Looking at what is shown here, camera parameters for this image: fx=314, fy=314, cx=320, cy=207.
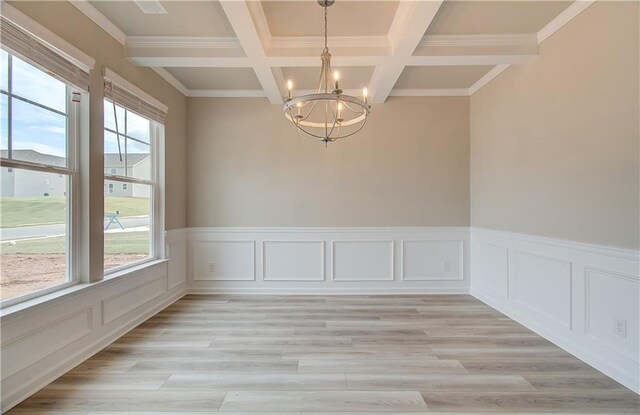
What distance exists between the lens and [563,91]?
103 inches

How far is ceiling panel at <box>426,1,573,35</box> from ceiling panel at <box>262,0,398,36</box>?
0.44 m

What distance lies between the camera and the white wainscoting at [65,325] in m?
1.88

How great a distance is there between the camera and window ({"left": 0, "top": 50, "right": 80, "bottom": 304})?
1.93m

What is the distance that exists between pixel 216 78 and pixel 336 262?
2.75 metres

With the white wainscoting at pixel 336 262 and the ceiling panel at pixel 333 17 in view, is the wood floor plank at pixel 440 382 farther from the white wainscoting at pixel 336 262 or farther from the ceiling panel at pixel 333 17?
the ceiling panel at pixel 333 17

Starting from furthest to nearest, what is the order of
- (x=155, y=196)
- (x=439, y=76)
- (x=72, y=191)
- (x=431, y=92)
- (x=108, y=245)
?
(x=431, y=92) < (x=439, y=76) < (x=155, y=196) < (x=108, y=245) < (x=72, y=191)

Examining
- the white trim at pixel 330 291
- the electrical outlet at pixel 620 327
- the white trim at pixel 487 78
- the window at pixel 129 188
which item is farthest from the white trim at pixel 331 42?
the white trim at pixel 330 291

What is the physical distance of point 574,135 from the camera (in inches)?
99.2

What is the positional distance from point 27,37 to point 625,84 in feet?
12.7

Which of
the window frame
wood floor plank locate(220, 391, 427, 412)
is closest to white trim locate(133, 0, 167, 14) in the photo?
the window frame

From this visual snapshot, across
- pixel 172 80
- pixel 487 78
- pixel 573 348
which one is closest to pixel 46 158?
pixel 172 80

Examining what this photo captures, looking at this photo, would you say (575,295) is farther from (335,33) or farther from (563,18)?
(335,33)

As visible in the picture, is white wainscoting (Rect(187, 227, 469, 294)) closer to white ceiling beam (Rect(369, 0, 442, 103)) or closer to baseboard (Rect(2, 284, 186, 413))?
baseboard (Rect(2, 284, 186, 413))

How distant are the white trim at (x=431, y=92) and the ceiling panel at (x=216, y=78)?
1.83 metres
